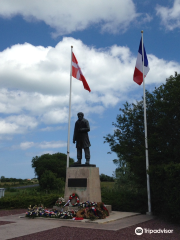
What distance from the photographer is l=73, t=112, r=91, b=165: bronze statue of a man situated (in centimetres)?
1179

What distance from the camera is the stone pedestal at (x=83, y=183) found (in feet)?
35.6

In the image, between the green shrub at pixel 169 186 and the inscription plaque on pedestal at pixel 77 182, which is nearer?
the green shrub at pixel 169 186

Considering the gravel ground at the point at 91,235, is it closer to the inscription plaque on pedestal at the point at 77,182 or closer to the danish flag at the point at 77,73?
the inscription plaque on pedestal at the point at 77,182

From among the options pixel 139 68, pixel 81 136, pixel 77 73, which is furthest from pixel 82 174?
pixel 139 68

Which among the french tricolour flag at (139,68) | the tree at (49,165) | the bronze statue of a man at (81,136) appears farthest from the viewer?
the tree at (49,165)

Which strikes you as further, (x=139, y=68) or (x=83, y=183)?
(x=139, y=68)

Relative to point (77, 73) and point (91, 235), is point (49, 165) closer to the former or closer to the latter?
point (77, 73)

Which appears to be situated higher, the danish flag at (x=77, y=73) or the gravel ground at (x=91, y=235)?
the danish flag at (x=77, y=73)

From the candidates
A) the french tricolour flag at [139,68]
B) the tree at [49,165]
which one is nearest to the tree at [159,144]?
the french tricolour flag at [139,68]

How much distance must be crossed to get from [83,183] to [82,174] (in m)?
0.39

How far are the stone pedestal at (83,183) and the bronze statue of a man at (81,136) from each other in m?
0.64

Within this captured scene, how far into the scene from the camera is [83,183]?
35.9ft

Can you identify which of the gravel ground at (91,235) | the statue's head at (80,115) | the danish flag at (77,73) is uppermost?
the danish flag at (77,73)

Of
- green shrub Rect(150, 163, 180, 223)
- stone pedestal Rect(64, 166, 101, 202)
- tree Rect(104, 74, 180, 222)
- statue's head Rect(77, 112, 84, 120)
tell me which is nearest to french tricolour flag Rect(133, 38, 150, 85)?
tree Rect(104, 74, 180, 222)
